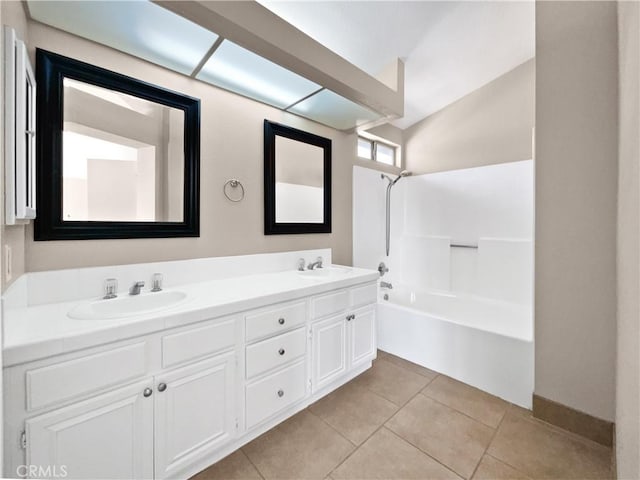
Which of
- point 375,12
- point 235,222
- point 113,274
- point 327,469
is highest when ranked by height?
point 375,12

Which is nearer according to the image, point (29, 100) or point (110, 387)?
point (110, 387)

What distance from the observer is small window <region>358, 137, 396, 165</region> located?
9.84ft

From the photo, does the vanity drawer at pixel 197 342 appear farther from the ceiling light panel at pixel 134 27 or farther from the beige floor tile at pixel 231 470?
the ceiling light panel at pixel 134 27

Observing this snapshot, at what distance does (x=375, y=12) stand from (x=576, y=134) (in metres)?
1.51

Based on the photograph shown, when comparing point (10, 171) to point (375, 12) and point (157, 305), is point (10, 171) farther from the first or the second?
point (375, 12)

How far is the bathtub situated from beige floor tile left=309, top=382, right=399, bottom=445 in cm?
65

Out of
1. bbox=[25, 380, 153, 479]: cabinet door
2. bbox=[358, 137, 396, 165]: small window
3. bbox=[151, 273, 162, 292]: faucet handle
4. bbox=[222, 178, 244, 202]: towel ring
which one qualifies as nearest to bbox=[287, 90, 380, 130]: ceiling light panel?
bbox=[358, 137, 396, 165]: small window

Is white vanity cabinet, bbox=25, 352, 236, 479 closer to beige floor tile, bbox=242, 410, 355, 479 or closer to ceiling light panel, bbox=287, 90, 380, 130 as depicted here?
beige floor tile, bbox=242, 410, 355, 479

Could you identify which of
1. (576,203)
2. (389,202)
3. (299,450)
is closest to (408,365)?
(299,450)

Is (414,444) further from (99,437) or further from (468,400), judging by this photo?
(99,437)

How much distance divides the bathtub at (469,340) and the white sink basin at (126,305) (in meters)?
1.85

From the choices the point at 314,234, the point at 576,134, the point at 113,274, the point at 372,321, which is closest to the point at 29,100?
the point at 113,274

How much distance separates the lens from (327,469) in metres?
1.33

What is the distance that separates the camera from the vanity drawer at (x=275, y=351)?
4.65 feet
